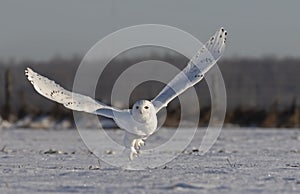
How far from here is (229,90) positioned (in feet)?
315

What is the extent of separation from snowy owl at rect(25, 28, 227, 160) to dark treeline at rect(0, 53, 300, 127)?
26.3 metres

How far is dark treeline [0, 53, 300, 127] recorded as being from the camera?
146 ft

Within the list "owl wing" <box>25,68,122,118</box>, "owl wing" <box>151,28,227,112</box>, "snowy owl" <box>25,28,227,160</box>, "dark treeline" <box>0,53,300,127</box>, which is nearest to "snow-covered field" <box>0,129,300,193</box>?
"snowy owl" <box>25,28,227,160</box>

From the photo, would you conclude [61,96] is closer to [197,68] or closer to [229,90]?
[197,68]

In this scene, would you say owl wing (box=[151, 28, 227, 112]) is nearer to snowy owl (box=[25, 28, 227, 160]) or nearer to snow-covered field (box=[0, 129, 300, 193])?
snowy owl (box=[25, 28, 227, 160])

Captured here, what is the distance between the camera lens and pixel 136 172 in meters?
12.8

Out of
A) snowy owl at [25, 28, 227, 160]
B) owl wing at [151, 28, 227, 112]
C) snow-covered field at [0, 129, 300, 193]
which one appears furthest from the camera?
owl wing at [151, 28, 227, 112]

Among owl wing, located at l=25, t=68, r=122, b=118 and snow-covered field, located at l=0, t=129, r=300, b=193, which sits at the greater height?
owl wing, located at l=25, t=68, r=122, b=118

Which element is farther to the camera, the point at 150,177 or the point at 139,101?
the point at 139,101

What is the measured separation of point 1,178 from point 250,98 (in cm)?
8259

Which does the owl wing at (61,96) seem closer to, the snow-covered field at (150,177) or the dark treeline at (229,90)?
the snow-covered field at (150,177)

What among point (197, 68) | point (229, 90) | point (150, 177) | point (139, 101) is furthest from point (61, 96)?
point (229, 90)

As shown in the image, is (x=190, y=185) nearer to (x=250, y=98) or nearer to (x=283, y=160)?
(x=283, y=160)

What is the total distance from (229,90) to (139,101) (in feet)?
272
